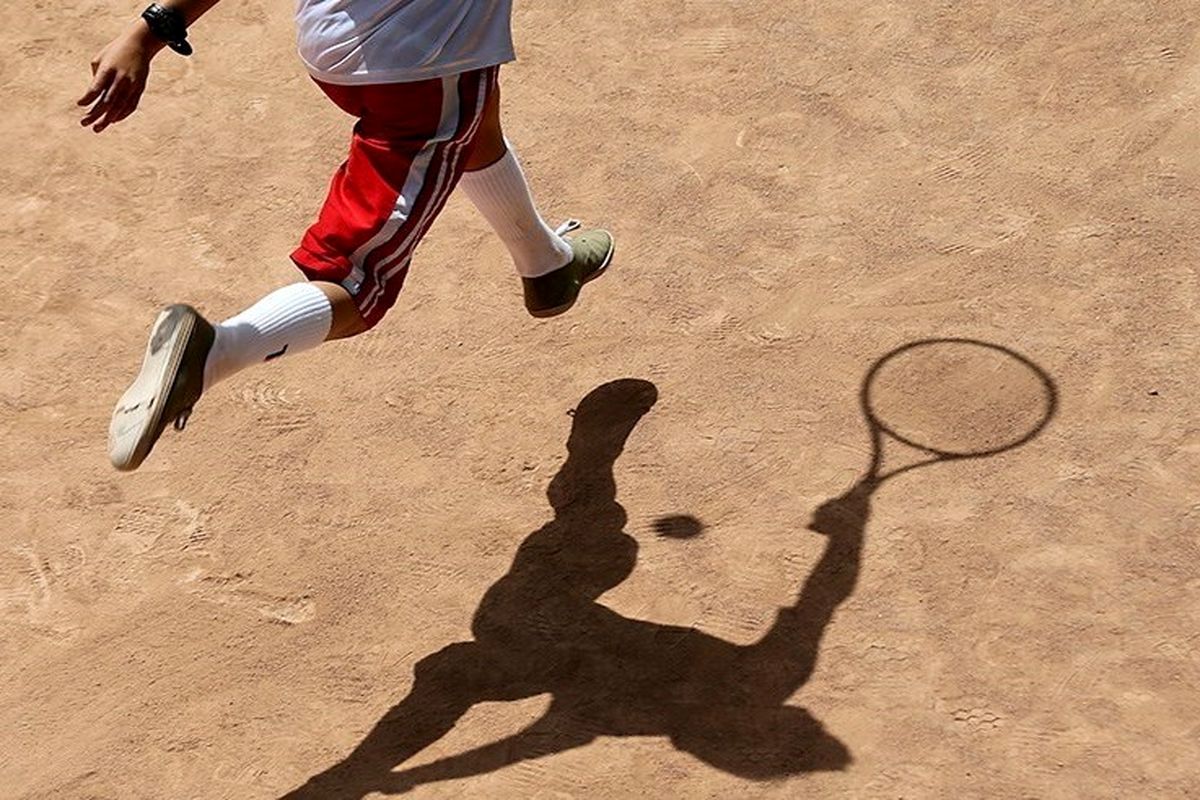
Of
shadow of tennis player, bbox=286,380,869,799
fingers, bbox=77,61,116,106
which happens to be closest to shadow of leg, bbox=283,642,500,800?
shadow of tennis player, bbox=286,380,869,799

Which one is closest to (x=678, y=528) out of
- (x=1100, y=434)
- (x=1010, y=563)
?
(x=1010, y=563)

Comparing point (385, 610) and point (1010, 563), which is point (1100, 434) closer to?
point (1010, 563)

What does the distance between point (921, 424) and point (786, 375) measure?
44cm

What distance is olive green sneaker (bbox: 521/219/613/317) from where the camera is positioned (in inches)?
217

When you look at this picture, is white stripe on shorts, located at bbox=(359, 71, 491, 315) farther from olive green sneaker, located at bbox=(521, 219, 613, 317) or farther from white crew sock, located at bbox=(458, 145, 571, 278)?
olive green sneaker, located at bbox=(521, 219, 613, 317)

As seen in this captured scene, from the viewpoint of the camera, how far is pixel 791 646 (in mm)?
4781

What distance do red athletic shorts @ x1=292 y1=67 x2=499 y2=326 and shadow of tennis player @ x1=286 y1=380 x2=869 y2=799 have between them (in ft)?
2.96

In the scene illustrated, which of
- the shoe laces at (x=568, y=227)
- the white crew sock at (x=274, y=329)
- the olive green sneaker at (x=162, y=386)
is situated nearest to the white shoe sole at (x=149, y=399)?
the olive green sneaker at (x=162, y=386)

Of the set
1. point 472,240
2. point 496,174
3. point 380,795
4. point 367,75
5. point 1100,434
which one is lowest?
point 380,795

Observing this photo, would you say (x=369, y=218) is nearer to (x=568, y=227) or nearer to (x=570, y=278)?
(x=570, y=278)

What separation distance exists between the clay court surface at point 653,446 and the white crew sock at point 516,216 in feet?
1.25

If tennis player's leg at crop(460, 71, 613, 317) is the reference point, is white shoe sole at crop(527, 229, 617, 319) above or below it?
below

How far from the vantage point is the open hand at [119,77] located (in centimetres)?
444

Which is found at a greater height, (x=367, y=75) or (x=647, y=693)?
(x=367, y=75)
